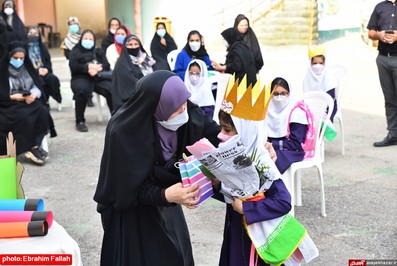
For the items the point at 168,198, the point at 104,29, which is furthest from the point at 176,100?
the point at 104,29

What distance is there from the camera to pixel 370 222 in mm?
4492

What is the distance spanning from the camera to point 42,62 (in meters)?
8.95

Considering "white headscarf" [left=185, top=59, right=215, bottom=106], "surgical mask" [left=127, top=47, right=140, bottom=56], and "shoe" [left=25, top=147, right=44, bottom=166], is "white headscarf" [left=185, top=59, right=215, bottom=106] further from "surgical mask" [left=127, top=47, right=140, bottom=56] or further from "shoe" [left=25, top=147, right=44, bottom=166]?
"shoe" [left=25, top=147, right=44, bottom=166]

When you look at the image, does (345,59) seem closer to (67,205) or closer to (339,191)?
(339,191)

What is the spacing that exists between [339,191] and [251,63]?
2.88m

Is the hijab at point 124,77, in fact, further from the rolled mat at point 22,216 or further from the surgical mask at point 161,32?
the rolled mat at point 22,216

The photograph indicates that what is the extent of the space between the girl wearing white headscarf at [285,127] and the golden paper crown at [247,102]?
1861mm

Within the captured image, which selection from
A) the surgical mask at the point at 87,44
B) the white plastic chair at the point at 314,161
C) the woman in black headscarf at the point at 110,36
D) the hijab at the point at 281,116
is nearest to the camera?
the hijab at the point at 281,116

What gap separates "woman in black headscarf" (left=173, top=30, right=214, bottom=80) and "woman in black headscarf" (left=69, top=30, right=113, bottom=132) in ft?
4.24

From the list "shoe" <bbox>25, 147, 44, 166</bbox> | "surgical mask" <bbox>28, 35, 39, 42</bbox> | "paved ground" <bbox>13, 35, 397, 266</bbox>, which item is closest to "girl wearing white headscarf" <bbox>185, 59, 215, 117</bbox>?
"paved ground" <bbox>13, 35, 397, 266</bbox>

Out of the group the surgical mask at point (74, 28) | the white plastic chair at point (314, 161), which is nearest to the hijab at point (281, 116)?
the white plastic chair at point (314, 161)

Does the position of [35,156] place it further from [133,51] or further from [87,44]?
[87,44]

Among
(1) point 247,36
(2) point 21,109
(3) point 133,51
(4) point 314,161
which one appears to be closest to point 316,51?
(1) point 247,36

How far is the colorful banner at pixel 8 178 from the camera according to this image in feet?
9.29
